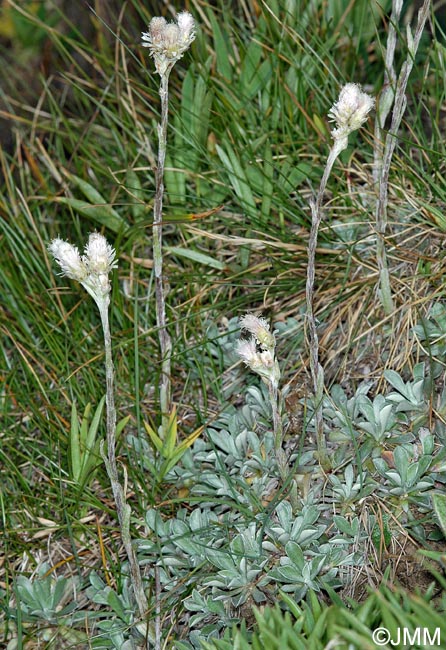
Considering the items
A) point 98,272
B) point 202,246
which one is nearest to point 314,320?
point 98,272

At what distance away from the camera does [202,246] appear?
111 inches

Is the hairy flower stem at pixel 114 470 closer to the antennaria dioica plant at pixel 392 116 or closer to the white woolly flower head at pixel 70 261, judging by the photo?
the white woolly flower head at pixel 70 261

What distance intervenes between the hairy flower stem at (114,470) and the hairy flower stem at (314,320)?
481 mm

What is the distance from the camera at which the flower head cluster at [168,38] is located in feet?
6.05

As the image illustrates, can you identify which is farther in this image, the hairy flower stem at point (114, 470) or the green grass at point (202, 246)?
the green grass at point (202, 246)

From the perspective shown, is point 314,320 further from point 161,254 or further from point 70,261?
point 70,261

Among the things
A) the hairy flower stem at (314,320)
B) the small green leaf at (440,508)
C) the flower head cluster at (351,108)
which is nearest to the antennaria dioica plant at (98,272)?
the hairy flower stem at (314,320)

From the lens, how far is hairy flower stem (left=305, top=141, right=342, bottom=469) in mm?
1782

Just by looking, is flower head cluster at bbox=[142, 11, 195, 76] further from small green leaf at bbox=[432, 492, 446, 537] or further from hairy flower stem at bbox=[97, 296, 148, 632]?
small green leaf at bbox=[432, 492, 446, 537]

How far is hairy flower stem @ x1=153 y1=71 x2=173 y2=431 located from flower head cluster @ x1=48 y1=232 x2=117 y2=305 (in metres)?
0.38

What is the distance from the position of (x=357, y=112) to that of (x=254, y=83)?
125cm

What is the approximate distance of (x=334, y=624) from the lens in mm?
1477

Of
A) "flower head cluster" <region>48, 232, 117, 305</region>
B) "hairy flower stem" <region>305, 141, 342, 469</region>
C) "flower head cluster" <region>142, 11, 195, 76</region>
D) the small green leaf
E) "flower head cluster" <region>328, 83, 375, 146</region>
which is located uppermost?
"flower head cluster" <region>142, 11, 195, 76</region>

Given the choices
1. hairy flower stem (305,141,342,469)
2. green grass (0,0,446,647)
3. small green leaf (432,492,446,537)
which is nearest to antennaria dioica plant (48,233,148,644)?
green grass (0,0,446,647)
